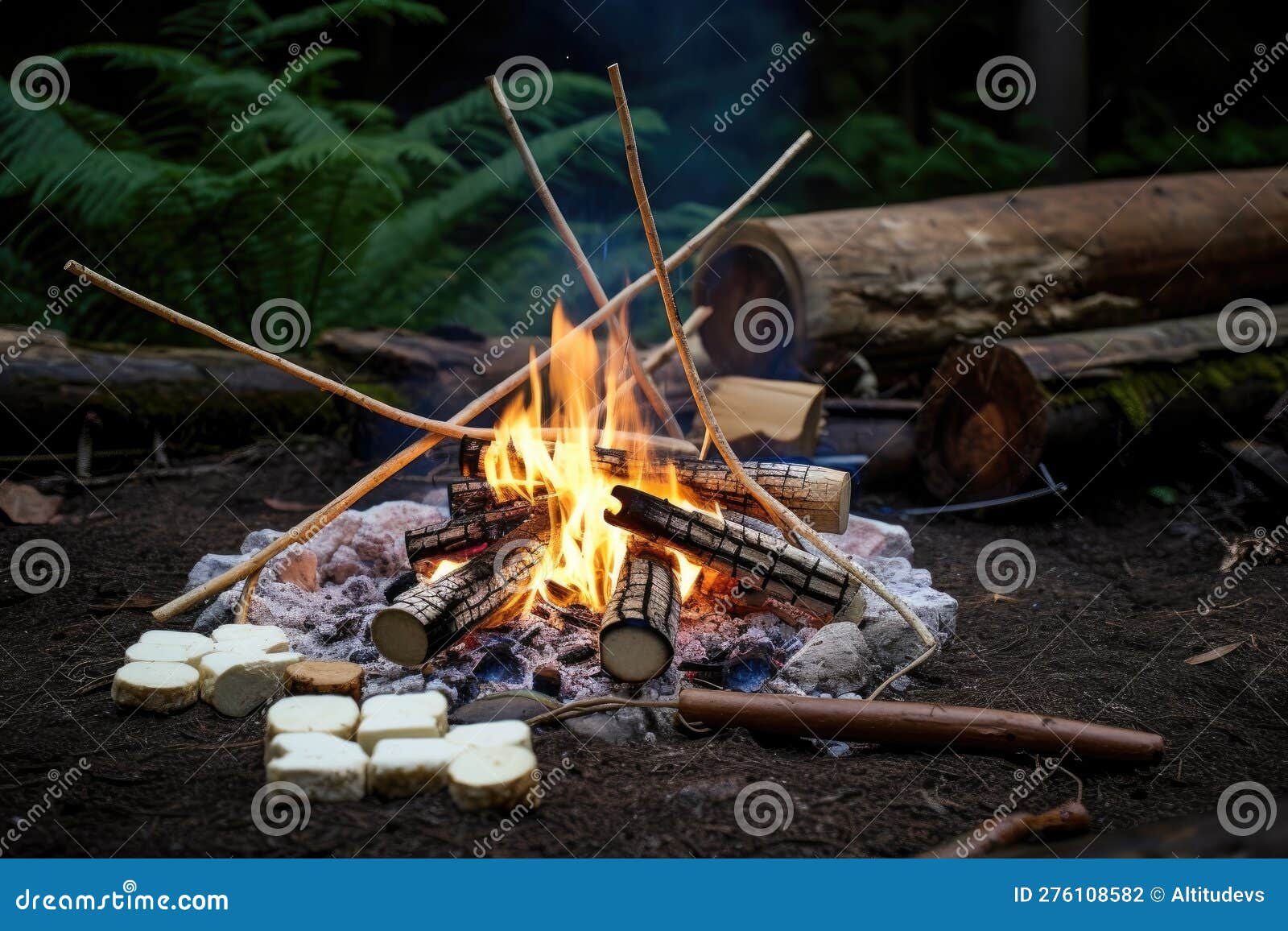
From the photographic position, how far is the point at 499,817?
88.6 inches

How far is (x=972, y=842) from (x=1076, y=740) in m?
0.54

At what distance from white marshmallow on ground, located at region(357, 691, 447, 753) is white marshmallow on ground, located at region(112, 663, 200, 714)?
55 cm

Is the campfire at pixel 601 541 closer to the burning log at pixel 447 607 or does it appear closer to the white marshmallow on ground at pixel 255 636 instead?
the burning log at pixel 447 607

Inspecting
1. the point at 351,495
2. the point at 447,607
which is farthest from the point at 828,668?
the point at 351,495

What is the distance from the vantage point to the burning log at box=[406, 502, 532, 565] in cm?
337

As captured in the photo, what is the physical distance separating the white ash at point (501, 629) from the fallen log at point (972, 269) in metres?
1.69

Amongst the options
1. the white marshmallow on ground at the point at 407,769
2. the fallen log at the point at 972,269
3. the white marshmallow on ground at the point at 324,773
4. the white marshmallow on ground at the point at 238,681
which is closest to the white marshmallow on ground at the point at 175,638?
the white marshmallow on ground at the point at 238,681

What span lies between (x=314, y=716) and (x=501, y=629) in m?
0.78

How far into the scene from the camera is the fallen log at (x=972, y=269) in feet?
17.3

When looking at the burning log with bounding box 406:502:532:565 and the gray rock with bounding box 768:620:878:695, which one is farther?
the burning log with bounding box 406:502:532:565

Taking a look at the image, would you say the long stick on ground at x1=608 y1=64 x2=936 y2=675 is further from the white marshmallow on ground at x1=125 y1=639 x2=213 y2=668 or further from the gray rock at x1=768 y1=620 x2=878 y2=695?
the white marshmallow on ground at x1=125 y1=639 x2=213 y2=668

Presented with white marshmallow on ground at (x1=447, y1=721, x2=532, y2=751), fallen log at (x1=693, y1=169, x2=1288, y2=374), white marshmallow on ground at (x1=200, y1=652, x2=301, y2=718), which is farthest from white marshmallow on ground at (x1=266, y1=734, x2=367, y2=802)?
fallen log at (x1=693, y1=169, x2=1288, y2=374)

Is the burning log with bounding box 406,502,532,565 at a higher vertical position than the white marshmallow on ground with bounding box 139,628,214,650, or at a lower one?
higher

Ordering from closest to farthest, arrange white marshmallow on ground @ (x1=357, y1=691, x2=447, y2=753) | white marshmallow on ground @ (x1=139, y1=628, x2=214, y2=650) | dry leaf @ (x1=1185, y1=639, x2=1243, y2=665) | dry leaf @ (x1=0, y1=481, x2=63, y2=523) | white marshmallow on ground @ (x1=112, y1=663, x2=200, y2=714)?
white marshmallow on ground @ (x1=357, y1=691, x2=447, y2=753) < white marshmallow on ground @ (x1=112, y1=663, x2=200, y2=714) < white marshmallow on ground @ (x1=139, y1=628, x2=214, y2=650) < dry leaf @ (x1=1185, y1=639, x2=1243, y2=665) < dry leaf @ (x1=0, y1=481, x2=63, y2=523)
